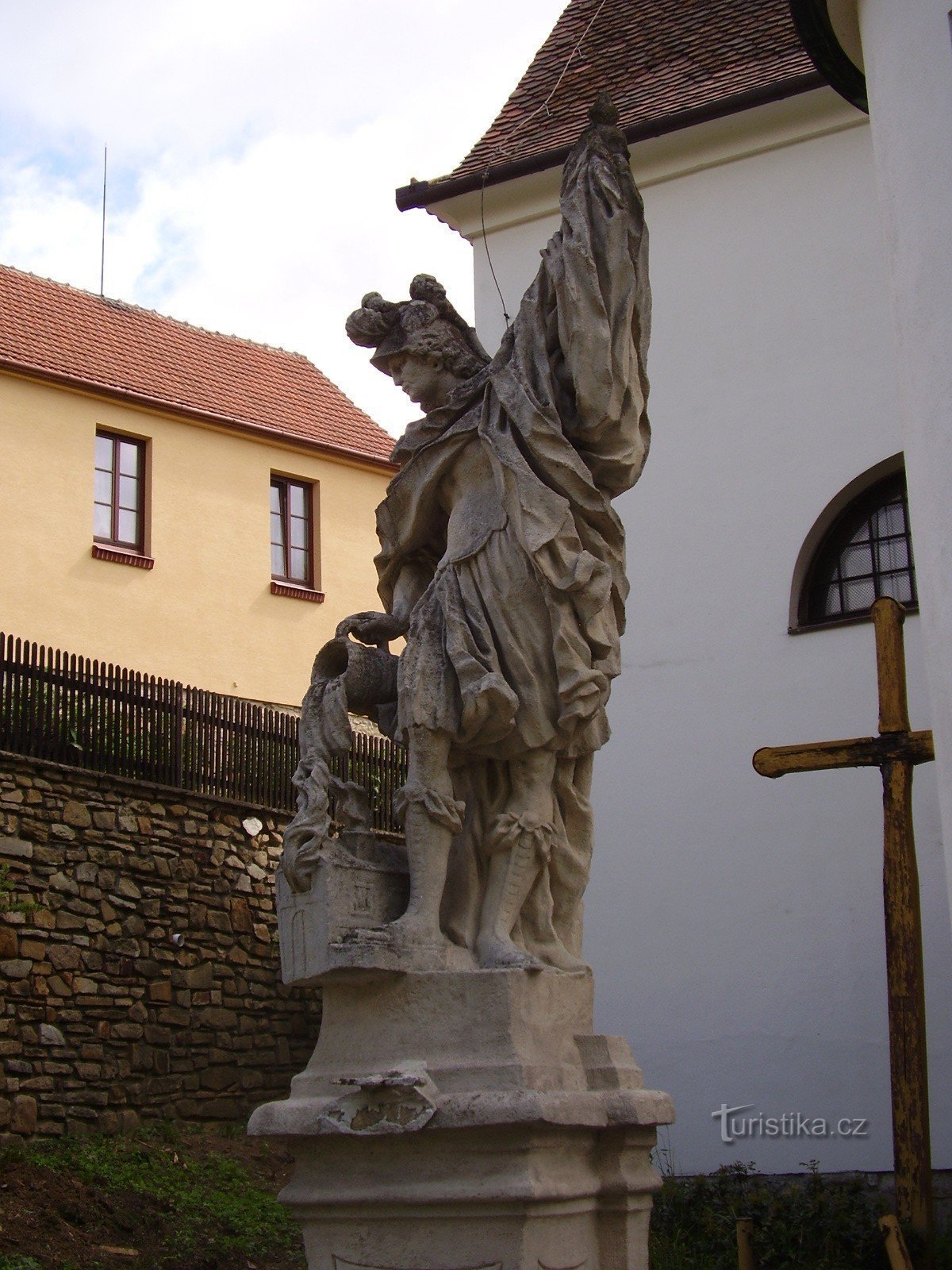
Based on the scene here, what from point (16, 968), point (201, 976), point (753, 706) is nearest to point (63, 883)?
point (16, 968)

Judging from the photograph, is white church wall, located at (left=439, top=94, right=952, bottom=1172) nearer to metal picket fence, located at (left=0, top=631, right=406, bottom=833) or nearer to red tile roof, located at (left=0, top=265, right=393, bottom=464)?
metal picket fence, located at (left=0, top=631, right=406, bottom=833)

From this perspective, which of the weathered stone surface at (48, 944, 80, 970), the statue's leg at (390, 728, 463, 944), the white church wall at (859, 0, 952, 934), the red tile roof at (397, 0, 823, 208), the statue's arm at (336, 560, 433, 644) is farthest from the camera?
the weathered stone surface at (48, 944, 80, 970)

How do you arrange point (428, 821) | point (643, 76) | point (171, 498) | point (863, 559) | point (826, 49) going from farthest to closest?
point (171, 498) → point (643, 76) → point (863, 559) → point (826, 49) → point (428, 821)

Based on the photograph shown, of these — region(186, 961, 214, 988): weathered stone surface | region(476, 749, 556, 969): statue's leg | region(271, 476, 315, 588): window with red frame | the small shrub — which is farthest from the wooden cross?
region(271, 476, 315, 588): window with red frame

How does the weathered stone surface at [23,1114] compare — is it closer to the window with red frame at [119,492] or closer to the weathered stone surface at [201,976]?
the weathered stone surface at [201,976]

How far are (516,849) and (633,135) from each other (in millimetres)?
8487

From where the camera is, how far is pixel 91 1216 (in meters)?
10.1

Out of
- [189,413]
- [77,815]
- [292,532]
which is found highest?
[189,413]

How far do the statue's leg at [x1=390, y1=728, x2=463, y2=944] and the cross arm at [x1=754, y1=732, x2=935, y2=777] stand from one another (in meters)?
3.81

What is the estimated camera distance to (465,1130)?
4.34 m

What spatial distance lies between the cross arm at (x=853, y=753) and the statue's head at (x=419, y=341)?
138 inches

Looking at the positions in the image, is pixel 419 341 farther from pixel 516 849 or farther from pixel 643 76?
pixel 643 76

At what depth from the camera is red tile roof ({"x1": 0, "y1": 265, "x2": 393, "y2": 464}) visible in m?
21.8

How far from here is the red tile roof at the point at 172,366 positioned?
21750mm
